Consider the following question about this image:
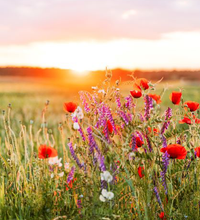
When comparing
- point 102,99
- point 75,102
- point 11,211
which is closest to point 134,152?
point 102,99

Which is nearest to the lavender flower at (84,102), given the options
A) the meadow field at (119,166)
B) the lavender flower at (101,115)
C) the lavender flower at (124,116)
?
the meadow field at (119,166)

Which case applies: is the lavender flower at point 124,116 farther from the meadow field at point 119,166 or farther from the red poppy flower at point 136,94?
the red poppy flower at point 136,94

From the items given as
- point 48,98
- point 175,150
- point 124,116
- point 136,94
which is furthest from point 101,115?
point 48,98

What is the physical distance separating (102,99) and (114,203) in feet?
2.27

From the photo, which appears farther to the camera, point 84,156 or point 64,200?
point 64,200

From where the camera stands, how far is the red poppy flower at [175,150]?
2.12 m

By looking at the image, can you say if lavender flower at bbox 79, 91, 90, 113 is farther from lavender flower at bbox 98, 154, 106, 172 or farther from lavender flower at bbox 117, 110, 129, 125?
lavender flower at bbox 98, 154, 106, 172

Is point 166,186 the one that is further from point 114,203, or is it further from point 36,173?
point 36,173

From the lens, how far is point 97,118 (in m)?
2.35

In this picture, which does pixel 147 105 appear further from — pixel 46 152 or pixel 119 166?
pixel 46 152

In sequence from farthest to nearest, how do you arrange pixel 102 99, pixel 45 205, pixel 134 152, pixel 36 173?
pixel 36 173
pixel 45 205
pixel 102 99
pixel 134 152

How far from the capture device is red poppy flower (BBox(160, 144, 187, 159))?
212 centimetres

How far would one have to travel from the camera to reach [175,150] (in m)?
2.13

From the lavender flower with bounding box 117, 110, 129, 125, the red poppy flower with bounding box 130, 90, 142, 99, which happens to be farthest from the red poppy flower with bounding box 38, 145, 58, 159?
the red poppy flower with bounding box 130, 90, 142, 99
